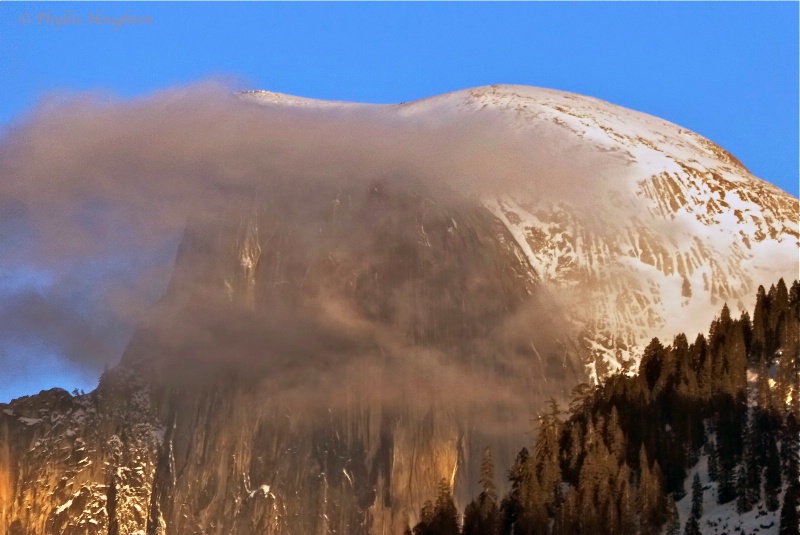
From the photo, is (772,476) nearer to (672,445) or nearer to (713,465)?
(713,465)

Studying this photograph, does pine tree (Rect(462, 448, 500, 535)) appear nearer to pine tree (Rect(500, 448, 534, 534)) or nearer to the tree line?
the tree line

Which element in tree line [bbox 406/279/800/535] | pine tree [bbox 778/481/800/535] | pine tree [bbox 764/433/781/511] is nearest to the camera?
pine tree [bbox 778/481/800/535]

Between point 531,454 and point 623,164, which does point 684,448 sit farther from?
point 623,164

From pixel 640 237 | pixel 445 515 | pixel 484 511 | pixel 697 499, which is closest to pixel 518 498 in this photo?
pixel 484 511

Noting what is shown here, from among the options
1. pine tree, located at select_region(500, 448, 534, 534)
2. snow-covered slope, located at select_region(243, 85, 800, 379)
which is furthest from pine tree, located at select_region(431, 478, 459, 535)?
snow-covered slope, located at select_region(243, 85, 800, 379)

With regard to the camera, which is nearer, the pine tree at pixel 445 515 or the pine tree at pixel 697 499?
the pine tree at pixel 697 499

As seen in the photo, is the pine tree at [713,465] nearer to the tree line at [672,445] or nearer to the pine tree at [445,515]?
the tree line at [672,445]

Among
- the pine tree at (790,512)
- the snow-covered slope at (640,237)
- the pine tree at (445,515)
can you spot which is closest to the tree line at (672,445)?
the pine tree at (790,512)

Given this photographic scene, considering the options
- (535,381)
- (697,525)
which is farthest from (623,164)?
(697,525)
